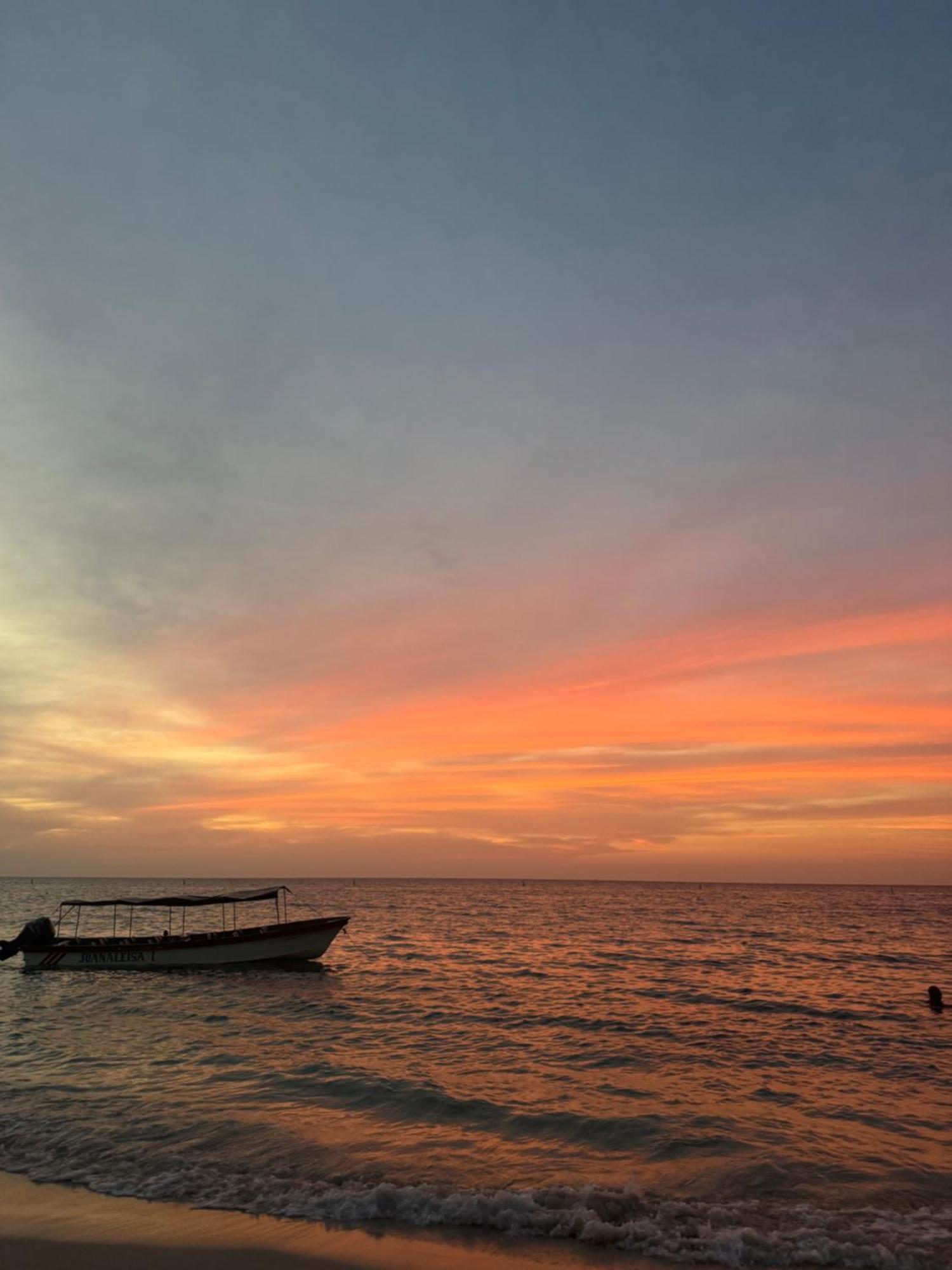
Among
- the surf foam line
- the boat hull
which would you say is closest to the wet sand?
the surf foam line

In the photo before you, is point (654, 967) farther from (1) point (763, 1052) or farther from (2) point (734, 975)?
(1) point (763, 1052)

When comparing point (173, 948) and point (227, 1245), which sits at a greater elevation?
point (227, 1245)

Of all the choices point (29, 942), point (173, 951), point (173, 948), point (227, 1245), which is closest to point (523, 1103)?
point (227, 1245)

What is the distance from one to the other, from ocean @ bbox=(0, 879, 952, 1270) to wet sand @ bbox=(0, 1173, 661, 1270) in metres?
0.48

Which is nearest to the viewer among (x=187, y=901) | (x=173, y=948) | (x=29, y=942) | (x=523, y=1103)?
(x=523, y=1103)

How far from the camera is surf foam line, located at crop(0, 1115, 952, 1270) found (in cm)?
975

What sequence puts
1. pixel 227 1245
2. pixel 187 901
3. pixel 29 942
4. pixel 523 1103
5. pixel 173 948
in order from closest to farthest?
pixel 227 1245
pixel 523 1103
pixel 187 901
pixel 173 948
pixel 29 942

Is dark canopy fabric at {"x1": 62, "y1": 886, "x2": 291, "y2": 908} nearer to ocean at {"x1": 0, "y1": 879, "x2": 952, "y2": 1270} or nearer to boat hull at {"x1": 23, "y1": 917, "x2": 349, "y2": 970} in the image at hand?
boat hull at {"x1": 23, "y1": 917, "x2": 349, "y2": 970}

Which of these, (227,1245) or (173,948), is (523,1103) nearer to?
(227,1245)

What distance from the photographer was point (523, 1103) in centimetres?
1659

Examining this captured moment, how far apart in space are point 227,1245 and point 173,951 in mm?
36106

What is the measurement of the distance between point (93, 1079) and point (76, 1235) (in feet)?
32.7

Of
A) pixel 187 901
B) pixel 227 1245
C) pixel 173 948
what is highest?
pixel 227 1245

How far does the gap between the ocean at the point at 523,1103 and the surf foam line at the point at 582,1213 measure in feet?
0.14
